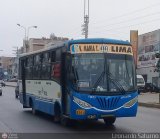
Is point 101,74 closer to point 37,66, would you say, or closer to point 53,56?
point 53,56

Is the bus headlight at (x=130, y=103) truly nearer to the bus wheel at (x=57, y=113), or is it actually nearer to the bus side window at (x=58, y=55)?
the bus wheel at (x=57, y=113)

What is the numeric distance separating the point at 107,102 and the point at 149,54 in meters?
42.2

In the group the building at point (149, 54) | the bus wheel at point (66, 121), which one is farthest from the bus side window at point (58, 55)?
the building at point (149, 54)

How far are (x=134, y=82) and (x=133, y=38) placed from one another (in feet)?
130

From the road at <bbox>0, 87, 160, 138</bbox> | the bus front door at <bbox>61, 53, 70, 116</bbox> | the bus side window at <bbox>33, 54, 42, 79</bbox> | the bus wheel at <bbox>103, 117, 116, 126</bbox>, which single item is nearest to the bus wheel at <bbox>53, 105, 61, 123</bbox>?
the road at <bbox>0, 87, 160, 138</bbox>

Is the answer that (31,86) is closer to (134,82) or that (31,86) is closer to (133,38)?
(134,82)

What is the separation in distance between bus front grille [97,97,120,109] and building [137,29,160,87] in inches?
1509

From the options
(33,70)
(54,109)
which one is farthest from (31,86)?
(54,109)

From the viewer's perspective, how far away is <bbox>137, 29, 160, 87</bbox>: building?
5384 cm

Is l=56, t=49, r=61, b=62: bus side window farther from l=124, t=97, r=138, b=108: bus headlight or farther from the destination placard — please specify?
l=124, t=97, r=138, b=108: bus headlight

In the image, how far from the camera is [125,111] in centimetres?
1449

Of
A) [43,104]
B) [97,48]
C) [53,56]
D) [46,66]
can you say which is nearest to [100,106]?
[97,48]

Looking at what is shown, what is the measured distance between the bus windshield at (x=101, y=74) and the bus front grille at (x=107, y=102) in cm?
26

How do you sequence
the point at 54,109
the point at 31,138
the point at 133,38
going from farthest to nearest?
the point at 133,38, the point at 54,109, the point at 31,138
